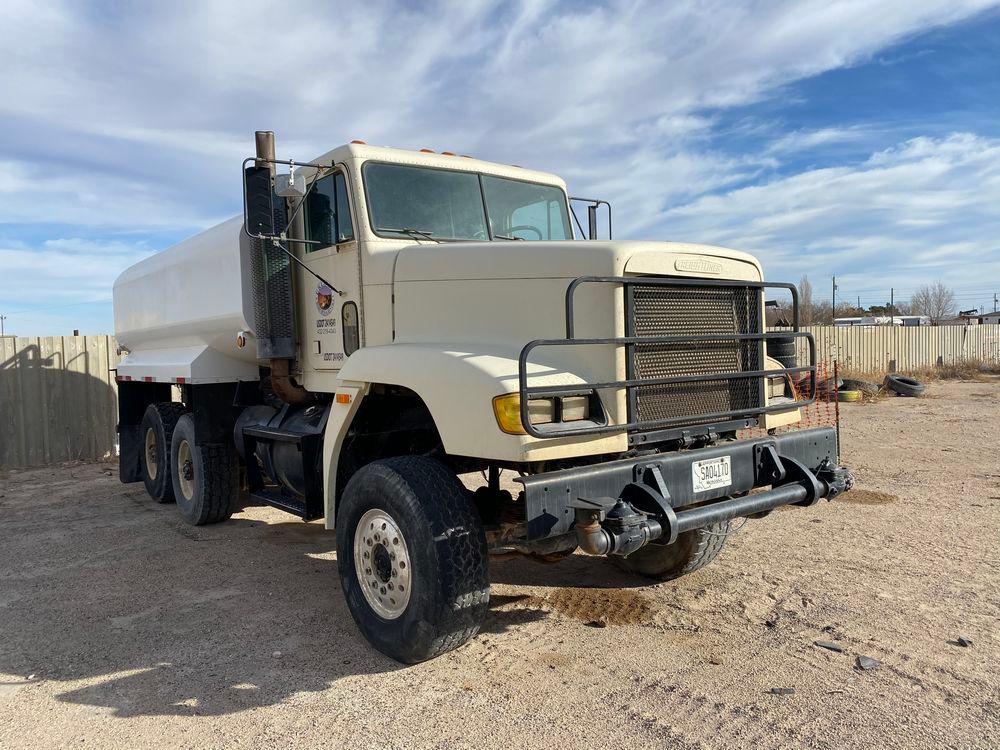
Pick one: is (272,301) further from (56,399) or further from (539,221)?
(56,399)

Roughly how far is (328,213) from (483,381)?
2415 mm

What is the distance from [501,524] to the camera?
4.41m

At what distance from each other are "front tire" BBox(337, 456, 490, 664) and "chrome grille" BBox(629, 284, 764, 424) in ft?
3.45

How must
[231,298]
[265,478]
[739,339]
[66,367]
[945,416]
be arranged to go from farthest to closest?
[945,416] → [66,367] → [265,478] → [231,298] → [739,339]

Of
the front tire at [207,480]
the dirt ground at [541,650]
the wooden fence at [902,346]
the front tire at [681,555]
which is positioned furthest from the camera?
the wooden fence at [902,346]

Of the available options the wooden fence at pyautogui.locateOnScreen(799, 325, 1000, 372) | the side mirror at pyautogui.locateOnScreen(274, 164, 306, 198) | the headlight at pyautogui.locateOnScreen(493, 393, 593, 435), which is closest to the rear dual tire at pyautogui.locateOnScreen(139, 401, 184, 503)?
the side mirror at pyautogui.locateOnScreen(274, 164, 306, 198)

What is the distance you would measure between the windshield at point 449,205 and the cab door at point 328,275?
0.23 meters

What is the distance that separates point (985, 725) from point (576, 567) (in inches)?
115

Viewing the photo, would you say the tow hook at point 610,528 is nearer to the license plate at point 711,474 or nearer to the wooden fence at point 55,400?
the license plate at point 711,474

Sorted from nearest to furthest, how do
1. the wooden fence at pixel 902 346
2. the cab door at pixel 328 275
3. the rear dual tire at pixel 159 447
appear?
the cab door at pixel 328 275 → the rear dual tire at pixel 159 447 → the wooden fence at pixel 902 346

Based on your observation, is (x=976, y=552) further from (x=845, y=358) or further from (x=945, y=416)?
(x=845, y=358)

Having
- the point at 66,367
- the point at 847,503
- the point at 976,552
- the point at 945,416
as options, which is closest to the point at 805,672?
the point at 976,552

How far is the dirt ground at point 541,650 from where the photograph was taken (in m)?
3.29

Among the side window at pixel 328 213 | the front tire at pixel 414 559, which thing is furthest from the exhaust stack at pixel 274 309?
the front tire at pixel 414 559
